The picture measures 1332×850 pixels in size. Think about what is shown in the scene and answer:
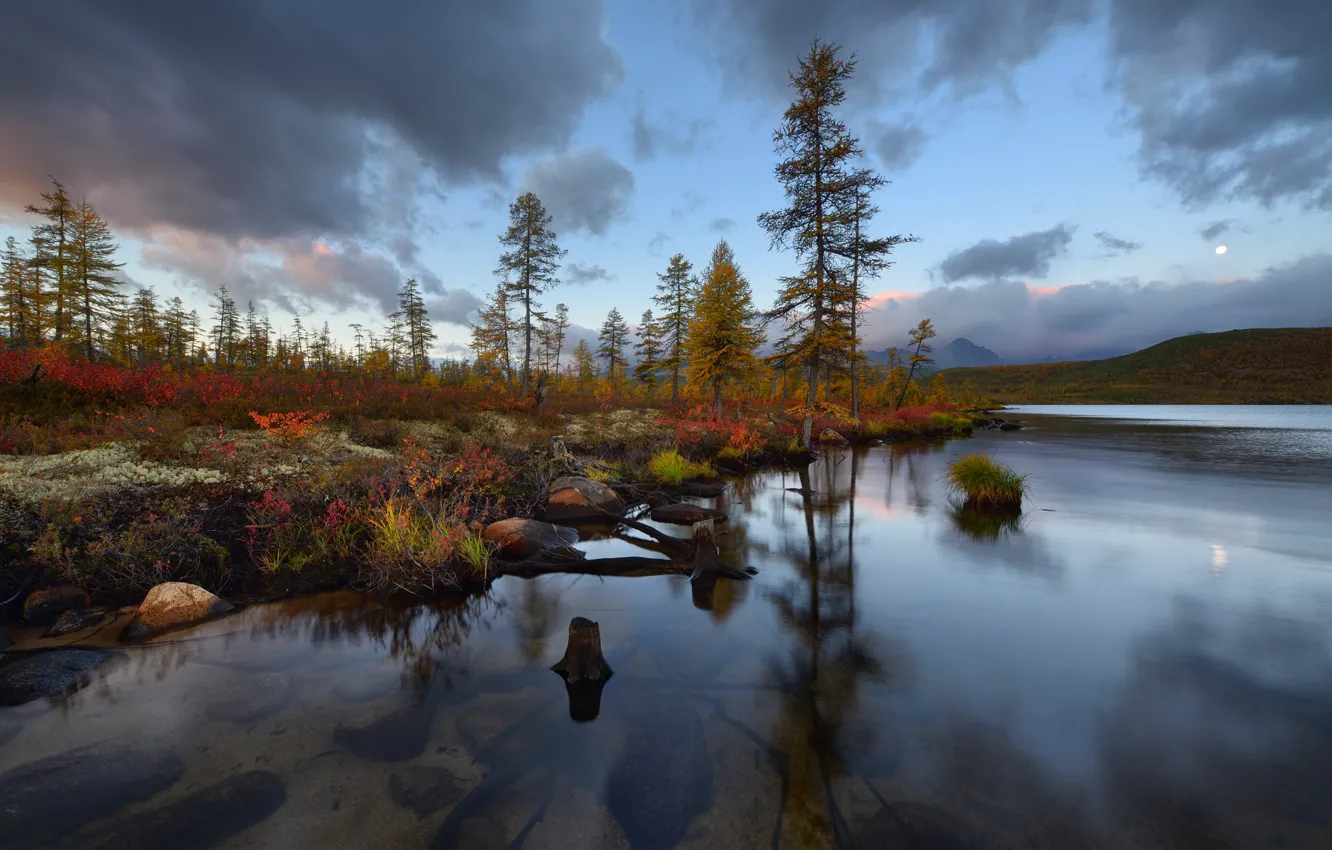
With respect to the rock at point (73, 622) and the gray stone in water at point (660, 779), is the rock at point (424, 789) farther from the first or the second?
the rock at point (73, 622)

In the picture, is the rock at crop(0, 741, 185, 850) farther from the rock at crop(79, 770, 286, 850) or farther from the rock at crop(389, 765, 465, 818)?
the rock at crop(389, 765, 465, 818)

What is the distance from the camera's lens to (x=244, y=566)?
768cm

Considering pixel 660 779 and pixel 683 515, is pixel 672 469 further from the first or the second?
pixel 660 779

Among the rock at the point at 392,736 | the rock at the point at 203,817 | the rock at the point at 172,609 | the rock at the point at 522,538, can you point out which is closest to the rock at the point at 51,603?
the rock at the point at 172,609

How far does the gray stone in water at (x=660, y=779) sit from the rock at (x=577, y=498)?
7670 millimetres

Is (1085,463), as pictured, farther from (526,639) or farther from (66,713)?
(66,713)

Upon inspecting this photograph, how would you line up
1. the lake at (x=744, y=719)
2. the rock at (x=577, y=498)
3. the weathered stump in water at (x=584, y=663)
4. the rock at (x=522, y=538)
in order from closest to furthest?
the lake at (x=744, y=719) < the weathered stump in water at (x=584, y=663) < the rock at (x=522, y=538) < the rock at (x=577, y=498)

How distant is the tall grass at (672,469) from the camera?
53.2 ft

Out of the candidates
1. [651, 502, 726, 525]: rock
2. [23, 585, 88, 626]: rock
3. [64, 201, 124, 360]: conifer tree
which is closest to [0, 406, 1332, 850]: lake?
[23, 585, 88, 626]: rock

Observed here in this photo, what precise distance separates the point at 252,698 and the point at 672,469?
12.4 m

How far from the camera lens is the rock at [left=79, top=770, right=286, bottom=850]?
10.7ft

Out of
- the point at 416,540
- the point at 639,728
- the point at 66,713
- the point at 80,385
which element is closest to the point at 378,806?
the point at 639,728

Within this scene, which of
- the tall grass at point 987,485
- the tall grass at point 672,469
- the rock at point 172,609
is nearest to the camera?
the rock at point 172,609

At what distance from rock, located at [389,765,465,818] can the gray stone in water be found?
1.25 m
